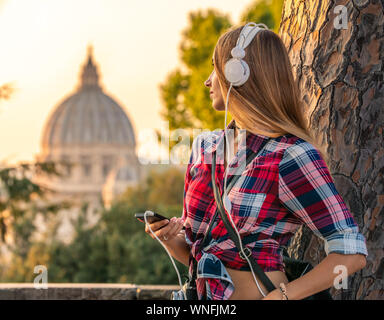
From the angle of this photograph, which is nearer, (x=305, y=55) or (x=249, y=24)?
(x=249, y=24)

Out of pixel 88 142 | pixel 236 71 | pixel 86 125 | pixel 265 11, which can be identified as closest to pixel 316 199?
→ pixel 236 71

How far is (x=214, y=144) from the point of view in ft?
8.05

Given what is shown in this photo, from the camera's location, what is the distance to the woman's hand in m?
2.39

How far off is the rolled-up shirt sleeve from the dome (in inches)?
3806

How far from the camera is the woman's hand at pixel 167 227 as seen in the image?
2387 millimetres

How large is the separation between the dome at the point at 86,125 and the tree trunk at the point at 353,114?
9569 cm

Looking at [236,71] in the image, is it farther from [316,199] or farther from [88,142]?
[88,142]

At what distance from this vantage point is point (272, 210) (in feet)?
7.49

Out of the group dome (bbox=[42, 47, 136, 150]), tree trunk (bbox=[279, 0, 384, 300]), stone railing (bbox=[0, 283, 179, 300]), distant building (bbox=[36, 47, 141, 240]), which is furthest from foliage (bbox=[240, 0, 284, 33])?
dome (bbox=[42, 47, 136, 150])

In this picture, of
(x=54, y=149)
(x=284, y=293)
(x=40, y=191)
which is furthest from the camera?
(x=54, y=149)

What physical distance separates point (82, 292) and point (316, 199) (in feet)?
8.09
